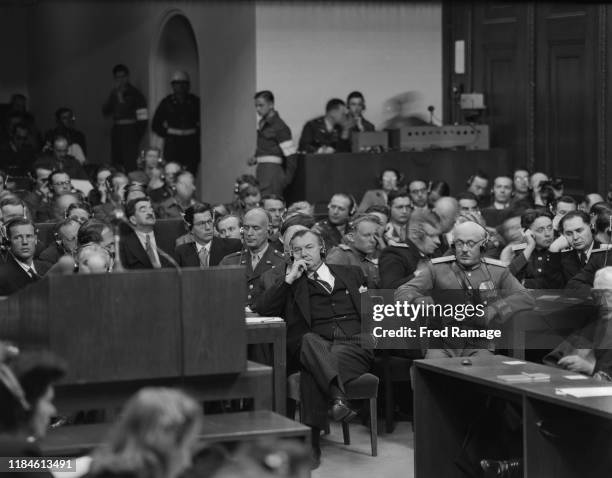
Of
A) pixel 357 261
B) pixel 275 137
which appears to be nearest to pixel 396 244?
pixel 357 261

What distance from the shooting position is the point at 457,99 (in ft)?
44.8

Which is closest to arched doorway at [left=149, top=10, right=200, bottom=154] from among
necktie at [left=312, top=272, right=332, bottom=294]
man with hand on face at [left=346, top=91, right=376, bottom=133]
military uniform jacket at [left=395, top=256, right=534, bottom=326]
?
man with hand on face at [left=346, top=91, right=376, bottom=133]

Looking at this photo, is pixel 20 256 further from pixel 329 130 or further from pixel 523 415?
pixel 329 130

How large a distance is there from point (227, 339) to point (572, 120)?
824cm

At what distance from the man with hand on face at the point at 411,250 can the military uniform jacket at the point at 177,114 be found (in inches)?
267

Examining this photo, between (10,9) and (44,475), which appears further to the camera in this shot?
(10,9)

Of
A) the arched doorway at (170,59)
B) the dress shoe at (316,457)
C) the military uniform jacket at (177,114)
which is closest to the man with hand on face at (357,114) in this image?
the military uniform jacket at (177,114)

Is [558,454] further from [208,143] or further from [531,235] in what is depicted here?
[208,143]

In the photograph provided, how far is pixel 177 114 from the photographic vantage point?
14.9 meters

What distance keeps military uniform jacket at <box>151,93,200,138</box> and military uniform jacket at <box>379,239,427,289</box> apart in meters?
7.23

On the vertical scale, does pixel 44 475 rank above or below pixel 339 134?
below

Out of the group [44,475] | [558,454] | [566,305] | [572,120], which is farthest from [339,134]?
[44,475]

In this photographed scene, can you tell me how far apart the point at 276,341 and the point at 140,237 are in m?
2.48

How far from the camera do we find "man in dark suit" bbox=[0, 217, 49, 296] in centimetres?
713
